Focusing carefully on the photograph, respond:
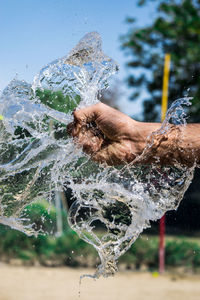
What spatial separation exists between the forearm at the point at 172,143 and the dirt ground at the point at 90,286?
2.95 metres

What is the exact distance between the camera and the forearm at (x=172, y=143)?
136 centimetres

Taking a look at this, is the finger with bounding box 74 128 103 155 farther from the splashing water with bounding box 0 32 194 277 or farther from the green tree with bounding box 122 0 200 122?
the green tree with bounding box 122 0 200 122

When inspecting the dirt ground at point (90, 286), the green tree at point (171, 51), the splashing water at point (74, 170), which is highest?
the green tree at point (171, 51)

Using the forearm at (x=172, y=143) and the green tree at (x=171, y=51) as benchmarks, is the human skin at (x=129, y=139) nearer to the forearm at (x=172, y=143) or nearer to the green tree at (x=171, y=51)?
the forearm at (x=172, y=143)

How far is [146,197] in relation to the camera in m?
1.64

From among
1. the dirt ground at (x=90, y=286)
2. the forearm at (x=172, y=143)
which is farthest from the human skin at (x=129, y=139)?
the dirt ground at (x=90, y=286)

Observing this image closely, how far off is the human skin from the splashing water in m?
0.15

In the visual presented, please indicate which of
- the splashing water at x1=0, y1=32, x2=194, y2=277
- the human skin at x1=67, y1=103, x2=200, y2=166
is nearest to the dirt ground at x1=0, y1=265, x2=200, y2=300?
the splashing water at x1=0, y1=32, x2=194, y2=277

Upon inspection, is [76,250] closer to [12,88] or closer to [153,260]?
[153,260]

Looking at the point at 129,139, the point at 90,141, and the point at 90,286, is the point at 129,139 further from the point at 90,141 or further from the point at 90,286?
the point at 90,286

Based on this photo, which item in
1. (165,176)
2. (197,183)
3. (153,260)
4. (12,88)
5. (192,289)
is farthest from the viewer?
(197,183)

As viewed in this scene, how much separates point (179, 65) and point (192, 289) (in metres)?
4.02

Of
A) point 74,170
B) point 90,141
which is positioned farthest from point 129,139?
point 74,170

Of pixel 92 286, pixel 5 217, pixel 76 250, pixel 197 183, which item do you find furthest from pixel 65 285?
Answer: pixel 5 217
